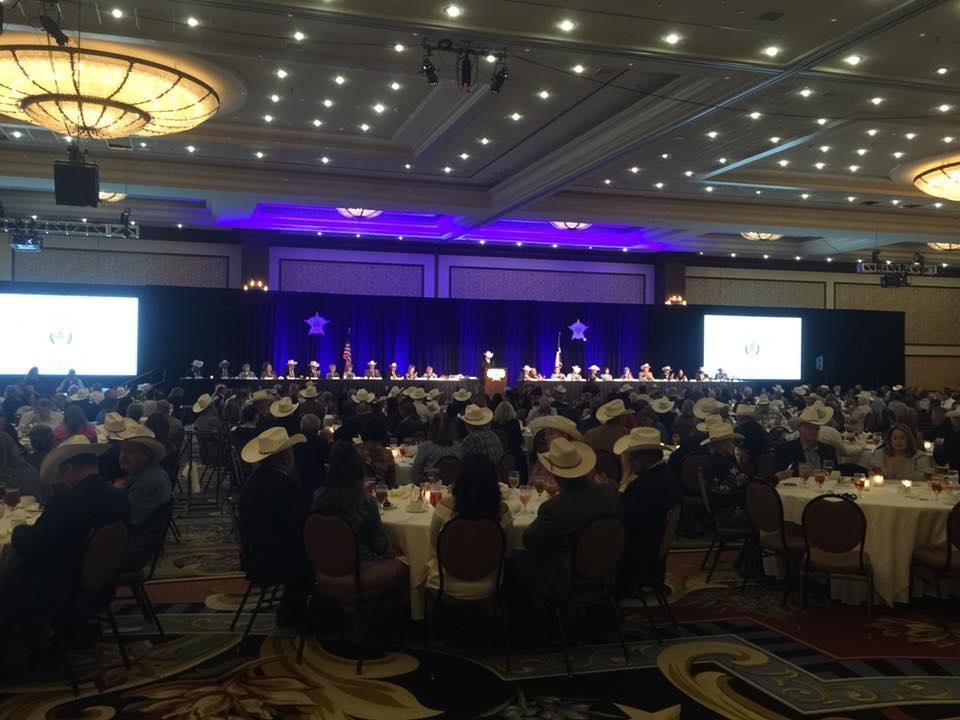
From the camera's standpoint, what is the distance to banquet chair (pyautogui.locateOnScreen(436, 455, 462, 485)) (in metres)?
7.34

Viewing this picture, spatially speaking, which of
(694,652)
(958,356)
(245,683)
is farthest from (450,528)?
(958,356)

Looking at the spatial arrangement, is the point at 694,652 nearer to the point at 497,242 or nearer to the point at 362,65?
the point at 362,65

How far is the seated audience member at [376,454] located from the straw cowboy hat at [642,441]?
7.12 feet

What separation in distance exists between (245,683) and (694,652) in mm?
2755

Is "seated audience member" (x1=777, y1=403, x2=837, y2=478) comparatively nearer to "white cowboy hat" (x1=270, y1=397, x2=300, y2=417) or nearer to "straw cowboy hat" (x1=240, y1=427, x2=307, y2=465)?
"straw cowboy hat" (x1=240, y1=427, x2=307, y2=465)

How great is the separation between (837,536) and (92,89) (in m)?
8.46

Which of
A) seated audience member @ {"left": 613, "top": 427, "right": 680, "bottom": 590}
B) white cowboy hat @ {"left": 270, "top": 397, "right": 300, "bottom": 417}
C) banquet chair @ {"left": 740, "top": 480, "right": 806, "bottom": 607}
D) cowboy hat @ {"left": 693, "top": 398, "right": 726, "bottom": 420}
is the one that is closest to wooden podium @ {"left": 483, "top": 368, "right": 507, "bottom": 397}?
cowboy hat @ {"left": 693, "top": 398, "right": 726, "bottom": 420}

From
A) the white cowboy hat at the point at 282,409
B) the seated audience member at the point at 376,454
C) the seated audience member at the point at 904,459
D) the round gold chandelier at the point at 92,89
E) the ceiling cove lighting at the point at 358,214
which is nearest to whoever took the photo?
the seated audience member at the point at 904,459

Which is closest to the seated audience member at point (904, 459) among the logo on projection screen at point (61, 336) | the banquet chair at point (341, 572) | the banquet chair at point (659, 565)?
the banquet chair at point (659, 565)

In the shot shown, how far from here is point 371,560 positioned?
5344 millimetres

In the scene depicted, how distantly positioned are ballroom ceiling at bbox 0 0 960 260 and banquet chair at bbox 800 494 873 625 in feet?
14.7

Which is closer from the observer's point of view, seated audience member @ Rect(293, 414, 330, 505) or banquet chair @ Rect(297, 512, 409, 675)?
banquet chair @ Rect(297, 512, 409, 675)

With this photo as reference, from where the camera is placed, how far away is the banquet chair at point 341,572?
502cm

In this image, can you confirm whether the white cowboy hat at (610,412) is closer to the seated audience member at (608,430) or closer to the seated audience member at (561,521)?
the seated audience member at (608,430)
